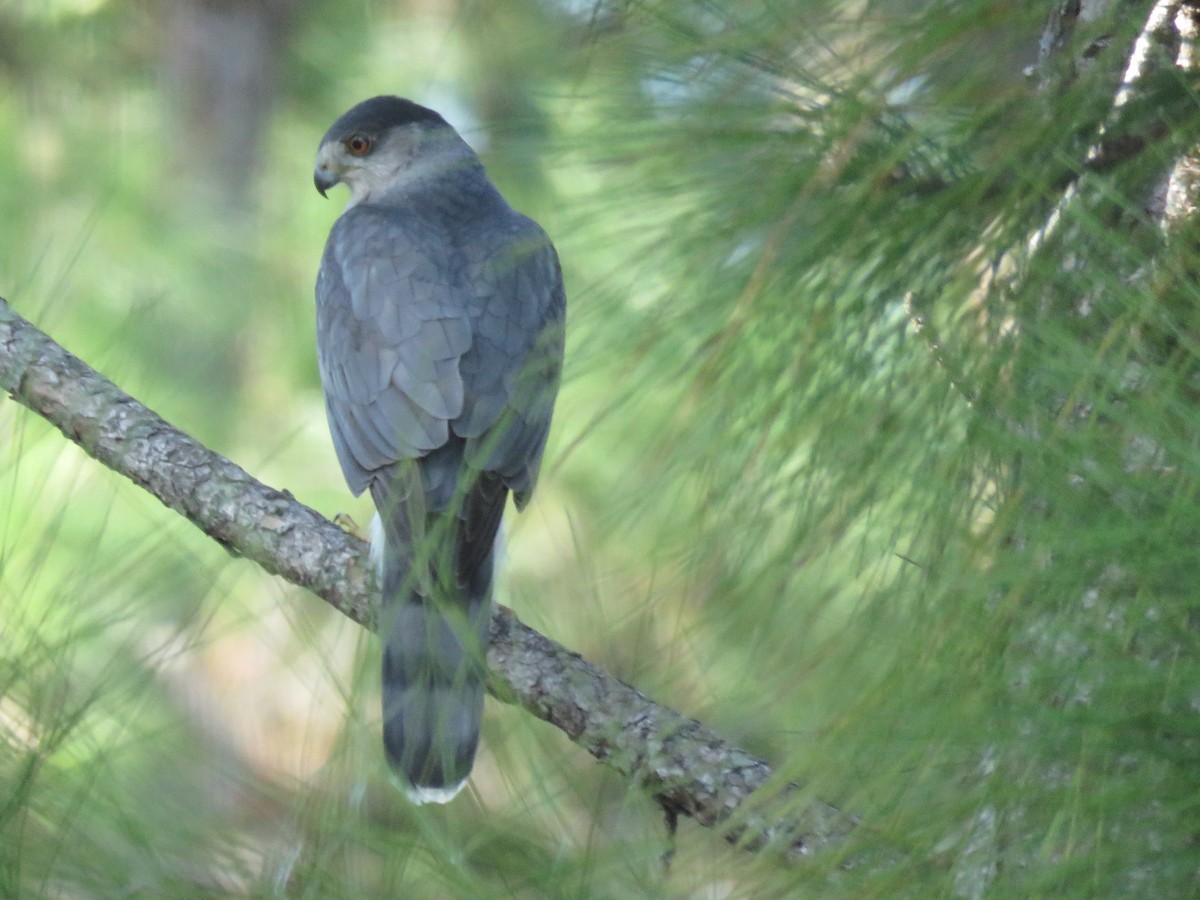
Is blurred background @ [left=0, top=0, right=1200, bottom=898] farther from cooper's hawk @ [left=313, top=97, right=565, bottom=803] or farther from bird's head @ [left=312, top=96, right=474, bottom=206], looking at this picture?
bird's head @ [left=312, top=96, right=474, bottom=206]

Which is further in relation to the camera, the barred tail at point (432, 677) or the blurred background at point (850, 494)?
the barred tail at point (432, 677)

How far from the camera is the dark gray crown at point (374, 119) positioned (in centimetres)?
313

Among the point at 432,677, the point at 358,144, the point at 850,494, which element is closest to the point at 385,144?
the point at 358,144

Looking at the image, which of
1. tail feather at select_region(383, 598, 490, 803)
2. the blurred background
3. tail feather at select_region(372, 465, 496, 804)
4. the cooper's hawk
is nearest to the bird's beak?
the cooper's hawk

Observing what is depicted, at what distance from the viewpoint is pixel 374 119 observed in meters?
3.13

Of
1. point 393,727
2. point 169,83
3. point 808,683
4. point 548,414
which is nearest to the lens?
point 808,683

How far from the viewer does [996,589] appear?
0.92 metres

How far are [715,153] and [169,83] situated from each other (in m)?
2.95

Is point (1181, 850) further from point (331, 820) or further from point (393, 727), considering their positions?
point (393, 727)

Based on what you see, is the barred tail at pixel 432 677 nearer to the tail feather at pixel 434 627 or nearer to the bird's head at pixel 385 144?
the tail feather at pixel 434 627

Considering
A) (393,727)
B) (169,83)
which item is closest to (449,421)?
(393,727)

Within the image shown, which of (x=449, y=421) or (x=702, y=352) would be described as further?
(x=449, y=421)

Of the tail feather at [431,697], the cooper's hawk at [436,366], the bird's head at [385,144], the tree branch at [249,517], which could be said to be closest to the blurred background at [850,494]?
the tail feather at [431,697]

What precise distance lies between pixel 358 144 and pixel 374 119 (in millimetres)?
68
